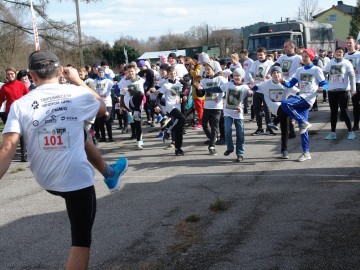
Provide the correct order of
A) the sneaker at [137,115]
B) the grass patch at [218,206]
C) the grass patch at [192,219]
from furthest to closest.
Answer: the sneaker at [137,115] < the grass patch at [218,206] < the grass patch at [192,219]

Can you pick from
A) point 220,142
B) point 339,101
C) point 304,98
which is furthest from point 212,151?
point 339,101

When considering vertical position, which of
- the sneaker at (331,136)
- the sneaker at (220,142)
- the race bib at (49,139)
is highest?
the race bib at (49,139)

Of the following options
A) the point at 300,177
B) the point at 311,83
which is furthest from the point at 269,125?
the point at 300,177

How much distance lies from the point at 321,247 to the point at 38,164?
303 cm

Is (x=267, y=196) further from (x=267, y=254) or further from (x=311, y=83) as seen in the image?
(x=311, y=83)

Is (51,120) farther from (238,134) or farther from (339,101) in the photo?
(339,101)

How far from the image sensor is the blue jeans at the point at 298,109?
1052cm

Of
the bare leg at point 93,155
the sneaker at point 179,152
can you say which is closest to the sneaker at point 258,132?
the sneaker at point 179,152

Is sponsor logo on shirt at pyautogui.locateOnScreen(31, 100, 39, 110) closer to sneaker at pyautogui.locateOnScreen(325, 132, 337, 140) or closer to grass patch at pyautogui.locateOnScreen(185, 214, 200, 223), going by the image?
grass patch at pyautogui.locateOnScreen(185, 214, 200, 223)

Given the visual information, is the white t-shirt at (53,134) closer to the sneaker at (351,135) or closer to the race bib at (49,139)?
the race bib at (49,139)

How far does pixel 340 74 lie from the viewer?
12.5 meters

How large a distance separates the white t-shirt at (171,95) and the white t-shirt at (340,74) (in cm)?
343

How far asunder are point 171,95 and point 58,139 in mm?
8061

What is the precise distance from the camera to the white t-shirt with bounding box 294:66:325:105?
35.8 ft
